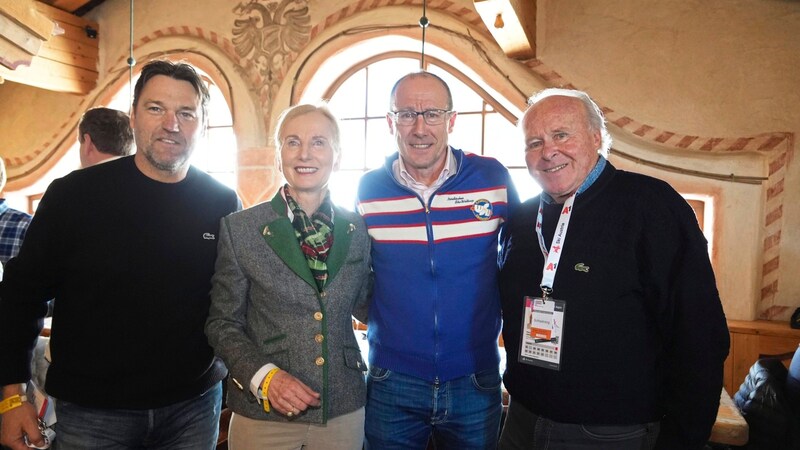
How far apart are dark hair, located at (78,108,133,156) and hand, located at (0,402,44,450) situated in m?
1.57

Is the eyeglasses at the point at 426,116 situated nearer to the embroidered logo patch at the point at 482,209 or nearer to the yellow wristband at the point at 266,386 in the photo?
the embroidered logo patch at the point at 482,209

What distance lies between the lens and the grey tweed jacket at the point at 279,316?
152 cm

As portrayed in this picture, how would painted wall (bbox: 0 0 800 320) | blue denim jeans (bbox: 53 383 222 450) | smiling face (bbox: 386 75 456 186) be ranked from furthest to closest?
painted wall (bbox: 0 0 800 320)
smiling face (bbox: 386 75 456 186)
blue denim jeans (bbox: 53 383 222 450)

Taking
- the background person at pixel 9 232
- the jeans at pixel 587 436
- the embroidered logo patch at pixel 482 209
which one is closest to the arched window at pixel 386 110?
the background person at pixel 9 232

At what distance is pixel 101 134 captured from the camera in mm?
2740

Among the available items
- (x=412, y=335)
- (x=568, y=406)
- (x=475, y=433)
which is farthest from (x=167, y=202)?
(x=568, y=406)

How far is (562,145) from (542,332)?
1.85 feet

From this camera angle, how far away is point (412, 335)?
1756mm

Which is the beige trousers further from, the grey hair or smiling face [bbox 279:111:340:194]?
the grey hair

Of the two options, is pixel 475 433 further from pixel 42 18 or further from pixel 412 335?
pixel 42 18

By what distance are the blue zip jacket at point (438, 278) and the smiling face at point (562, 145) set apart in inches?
9.5

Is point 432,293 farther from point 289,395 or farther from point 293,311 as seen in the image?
point 289,395

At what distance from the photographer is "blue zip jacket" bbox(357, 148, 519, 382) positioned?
5.74ft

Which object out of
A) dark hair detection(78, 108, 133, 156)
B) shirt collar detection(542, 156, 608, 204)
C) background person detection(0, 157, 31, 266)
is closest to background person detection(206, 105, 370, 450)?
shirt collar detection(542, 156, 608, 204)
